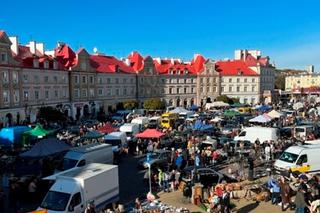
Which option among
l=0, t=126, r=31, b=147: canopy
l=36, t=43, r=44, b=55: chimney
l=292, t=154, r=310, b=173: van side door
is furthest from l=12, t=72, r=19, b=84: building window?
l=292, t=154, r=310, b=173: van side door

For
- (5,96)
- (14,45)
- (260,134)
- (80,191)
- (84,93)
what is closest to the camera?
(80,191)

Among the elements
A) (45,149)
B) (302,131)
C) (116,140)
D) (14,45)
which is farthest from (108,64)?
(45,149)

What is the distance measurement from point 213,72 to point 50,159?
230ft

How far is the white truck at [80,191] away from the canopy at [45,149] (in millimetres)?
8426

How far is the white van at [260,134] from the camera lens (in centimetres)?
3494

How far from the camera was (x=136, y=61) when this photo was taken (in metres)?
86.4

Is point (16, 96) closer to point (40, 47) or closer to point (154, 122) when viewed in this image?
point (40, 47)

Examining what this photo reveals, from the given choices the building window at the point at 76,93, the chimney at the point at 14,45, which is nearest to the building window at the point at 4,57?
the chimney at the point at 14,45

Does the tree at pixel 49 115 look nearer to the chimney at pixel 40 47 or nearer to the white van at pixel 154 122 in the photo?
the white van at pixel 154 122

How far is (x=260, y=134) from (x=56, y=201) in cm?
2326

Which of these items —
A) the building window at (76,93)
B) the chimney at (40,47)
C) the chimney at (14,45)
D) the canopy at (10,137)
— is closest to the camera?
the canopy at (10,137)

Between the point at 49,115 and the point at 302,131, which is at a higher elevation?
the point at 49,115

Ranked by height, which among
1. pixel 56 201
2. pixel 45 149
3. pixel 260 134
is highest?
pixel 45 149

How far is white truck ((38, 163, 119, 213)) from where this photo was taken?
16.3 meters
